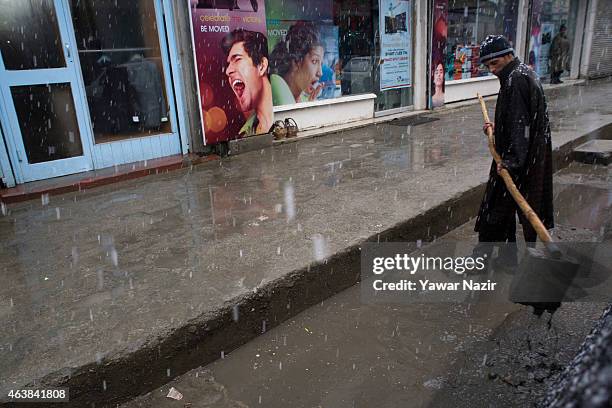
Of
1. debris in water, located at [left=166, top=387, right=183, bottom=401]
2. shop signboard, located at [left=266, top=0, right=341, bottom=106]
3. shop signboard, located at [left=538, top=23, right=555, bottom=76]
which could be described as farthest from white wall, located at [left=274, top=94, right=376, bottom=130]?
shop signboard, located at [left=538, top=23, right=555, bottom=76]

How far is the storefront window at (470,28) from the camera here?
1190 cm

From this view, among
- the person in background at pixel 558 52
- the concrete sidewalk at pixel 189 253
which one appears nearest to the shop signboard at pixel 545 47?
the person in background at pixel 558 52

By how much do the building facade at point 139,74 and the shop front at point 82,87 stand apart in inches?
0.5

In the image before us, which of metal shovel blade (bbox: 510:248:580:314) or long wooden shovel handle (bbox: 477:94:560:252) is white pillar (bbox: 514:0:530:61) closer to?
long wooden shovel handle (bbox: 477:94:560:252)

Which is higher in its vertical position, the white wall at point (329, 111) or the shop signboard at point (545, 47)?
the shop signboard at point (545, 47)

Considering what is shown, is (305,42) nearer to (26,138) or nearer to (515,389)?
(26,138)

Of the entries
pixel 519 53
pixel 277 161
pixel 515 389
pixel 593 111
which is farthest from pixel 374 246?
pixel 519 53

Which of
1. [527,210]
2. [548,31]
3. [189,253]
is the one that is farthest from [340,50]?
[548,31]

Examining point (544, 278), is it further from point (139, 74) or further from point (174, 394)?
point (139, 74)

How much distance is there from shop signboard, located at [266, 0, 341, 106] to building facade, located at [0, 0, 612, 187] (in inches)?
1.1

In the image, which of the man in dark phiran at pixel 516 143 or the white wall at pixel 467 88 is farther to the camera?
the white wall at pixel 467 88

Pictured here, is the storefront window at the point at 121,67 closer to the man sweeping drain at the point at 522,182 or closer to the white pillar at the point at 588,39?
the man sweeping drain at the point at 522,182

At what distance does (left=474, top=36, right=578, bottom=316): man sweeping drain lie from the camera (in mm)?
2770

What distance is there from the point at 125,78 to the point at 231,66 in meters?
1.52
